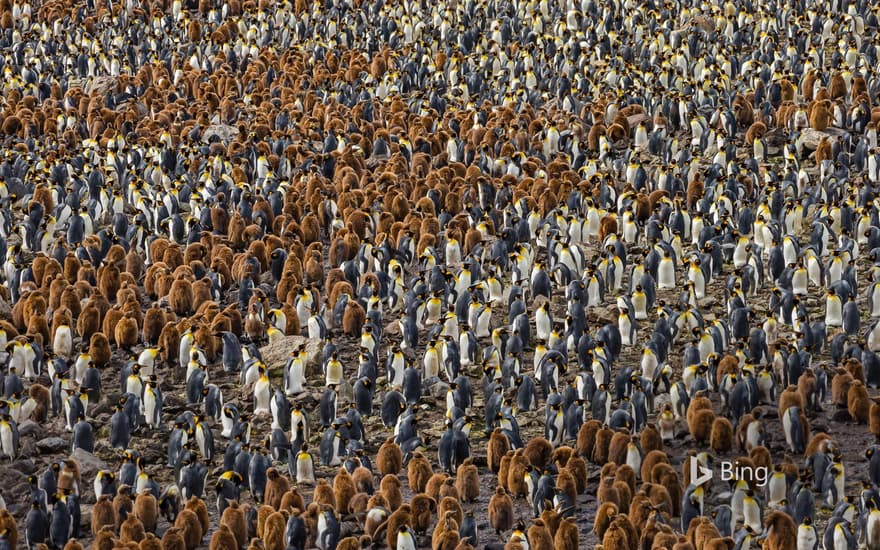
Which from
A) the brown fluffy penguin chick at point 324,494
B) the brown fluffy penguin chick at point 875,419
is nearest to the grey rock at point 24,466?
the brown fluffy penguin chick at point 324,494

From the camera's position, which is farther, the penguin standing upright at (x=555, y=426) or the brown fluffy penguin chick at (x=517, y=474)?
the penguin standing upright at (x=555, y=426)

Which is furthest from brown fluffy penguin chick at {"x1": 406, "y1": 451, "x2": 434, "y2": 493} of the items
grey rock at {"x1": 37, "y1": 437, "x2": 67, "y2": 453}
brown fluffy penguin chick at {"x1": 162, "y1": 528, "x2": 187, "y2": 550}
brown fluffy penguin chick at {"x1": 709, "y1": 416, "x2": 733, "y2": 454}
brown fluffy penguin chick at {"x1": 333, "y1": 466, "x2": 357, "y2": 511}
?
grey rock at {"x1": 37, "y1": 437, "x2": 67, "y2": 453}

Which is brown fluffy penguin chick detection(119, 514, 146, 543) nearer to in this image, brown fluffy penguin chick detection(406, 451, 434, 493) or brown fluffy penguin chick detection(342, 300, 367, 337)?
brown fluffy penguin chick detection(406, 451, 434, 493)

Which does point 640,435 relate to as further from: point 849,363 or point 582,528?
point 849,363

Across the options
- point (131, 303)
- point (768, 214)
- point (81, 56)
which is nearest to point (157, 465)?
point (131, 303)

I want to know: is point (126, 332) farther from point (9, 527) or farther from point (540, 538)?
point (540, 538)

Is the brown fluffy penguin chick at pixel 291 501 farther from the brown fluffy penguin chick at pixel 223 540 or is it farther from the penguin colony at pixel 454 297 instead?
the brown fluffy penguin chick at pixel 223 540

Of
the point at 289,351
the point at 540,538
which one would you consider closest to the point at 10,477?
the point at 289,351
